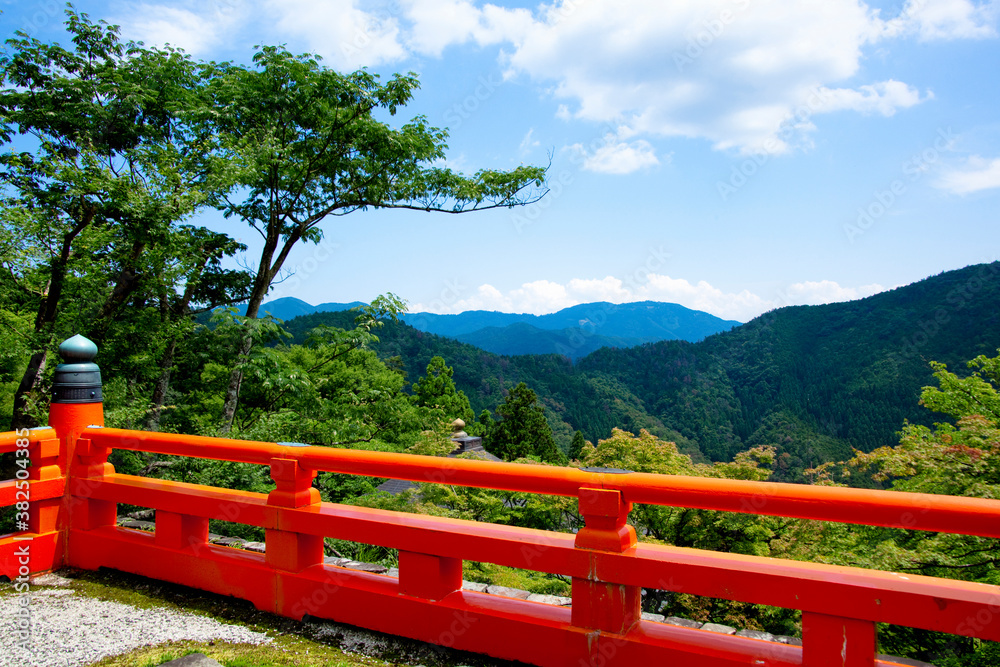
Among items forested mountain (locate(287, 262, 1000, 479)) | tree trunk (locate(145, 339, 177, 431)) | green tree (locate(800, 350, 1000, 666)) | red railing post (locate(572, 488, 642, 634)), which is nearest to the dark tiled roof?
tree trunk (locate(145, 339, 177, 431))

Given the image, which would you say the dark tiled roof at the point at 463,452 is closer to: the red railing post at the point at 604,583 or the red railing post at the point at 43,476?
the red railing post at the point at 43,476

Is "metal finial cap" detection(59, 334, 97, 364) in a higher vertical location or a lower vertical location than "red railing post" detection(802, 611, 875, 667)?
higher

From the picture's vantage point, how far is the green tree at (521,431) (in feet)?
114

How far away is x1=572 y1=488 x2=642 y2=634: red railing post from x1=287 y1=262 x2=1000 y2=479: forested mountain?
2246 inches

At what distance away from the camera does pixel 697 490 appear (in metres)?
2.15

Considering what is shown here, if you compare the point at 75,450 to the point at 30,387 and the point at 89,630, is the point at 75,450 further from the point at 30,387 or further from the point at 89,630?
the point at 30,387

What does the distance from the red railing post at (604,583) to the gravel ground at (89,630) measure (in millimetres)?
1490

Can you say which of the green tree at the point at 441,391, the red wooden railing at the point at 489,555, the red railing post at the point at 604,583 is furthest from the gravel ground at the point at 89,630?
the green tree at the point at 441,391

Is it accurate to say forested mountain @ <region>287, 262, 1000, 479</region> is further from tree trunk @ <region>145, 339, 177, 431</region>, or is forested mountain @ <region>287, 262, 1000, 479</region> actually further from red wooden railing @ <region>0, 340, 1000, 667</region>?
red wooden railing @ <region>0, 340, 1000, 667</region>

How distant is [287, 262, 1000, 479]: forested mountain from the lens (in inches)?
2776

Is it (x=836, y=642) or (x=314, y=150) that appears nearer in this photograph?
(x=836, y=642)

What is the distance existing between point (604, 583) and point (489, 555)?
0.48 metres

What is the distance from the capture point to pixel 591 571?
2256 millimetres

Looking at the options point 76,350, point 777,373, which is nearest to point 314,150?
point 76,350
